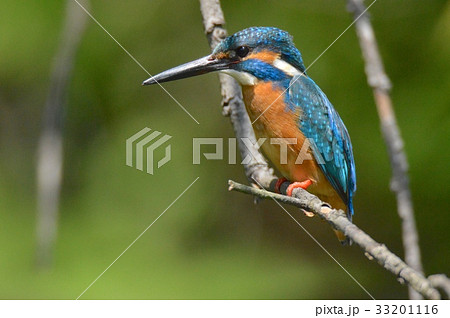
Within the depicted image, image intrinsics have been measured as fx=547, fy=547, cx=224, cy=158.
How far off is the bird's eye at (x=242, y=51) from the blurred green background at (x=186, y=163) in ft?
1.16

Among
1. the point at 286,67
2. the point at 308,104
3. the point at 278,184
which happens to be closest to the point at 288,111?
the point at 308,104

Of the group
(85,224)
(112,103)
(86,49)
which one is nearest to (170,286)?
(85,224)

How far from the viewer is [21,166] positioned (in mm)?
2719

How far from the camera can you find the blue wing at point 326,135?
2.10 m

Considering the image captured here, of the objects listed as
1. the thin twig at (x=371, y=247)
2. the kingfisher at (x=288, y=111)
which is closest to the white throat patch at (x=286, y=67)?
the kingfisher at (x=288, y=111)

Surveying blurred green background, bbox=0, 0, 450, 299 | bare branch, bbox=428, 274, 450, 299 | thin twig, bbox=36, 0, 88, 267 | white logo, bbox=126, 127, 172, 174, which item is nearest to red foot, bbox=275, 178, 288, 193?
blurred green background, bbox=0, 0, 450, 299

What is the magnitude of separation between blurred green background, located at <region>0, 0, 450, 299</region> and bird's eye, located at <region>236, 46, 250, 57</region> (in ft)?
1.16

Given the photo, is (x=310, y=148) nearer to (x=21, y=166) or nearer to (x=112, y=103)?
(x=112, y=103)

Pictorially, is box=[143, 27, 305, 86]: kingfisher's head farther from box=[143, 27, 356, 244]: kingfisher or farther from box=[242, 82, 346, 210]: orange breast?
box=[242, 82, 346, 210]: orange breast

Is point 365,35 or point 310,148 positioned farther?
point 310,148

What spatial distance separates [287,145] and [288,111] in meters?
0.13

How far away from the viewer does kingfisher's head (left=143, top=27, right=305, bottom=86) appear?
2.10 m

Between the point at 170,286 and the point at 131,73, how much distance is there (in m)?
1.02

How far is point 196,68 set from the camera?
2.12 m
